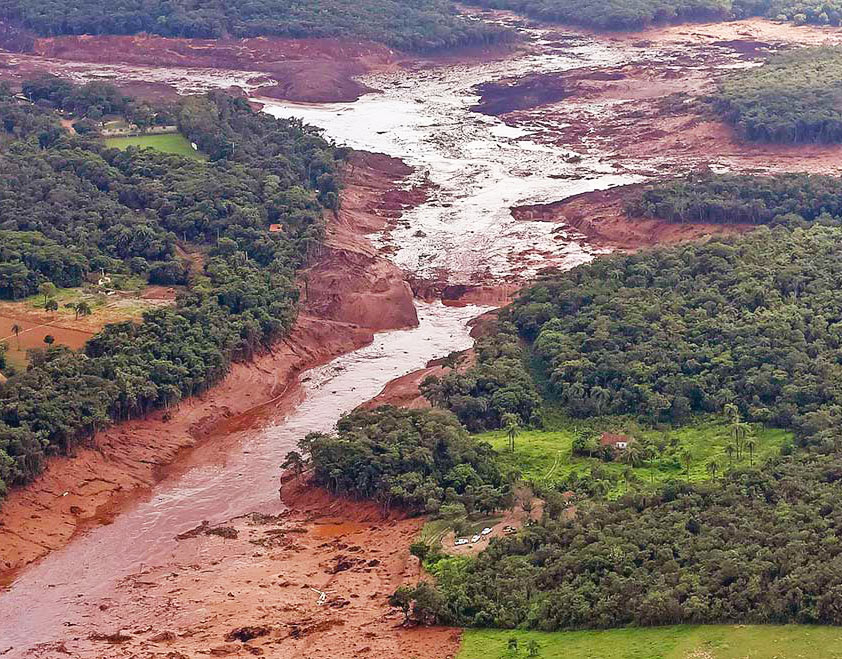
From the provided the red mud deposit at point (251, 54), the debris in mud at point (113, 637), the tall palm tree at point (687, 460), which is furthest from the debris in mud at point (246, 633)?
the red mud deposit at point (251, 54)

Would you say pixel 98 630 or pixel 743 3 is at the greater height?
pixel 743 3

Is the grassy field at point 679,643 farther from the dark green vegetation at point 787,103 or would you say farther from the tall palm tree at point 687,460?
the dark green vegetation at point 787,103

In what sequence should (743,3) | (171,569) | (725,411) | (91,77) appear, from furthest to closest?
(743,3)
(91,77)
(725,411)
(171,569)

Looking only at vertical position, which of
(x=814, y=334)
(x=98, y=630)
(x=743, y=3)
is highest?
(x=743, y=3)

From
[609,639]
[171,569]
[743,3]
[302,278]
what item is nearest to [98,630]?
[171,569]

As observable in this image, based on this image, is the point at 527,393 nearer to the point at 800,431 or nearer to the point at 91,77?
the point at 800,431

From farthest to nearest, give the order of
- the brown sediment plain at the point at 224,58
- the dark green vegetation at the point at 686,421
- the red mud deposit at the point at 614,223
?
the brown sediment plain at the point at 224,58
the red mud deposit at the point at 614,223
the dark green vegetation at the point at 686,421

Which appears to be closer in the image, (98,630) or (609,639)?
(609,639)
